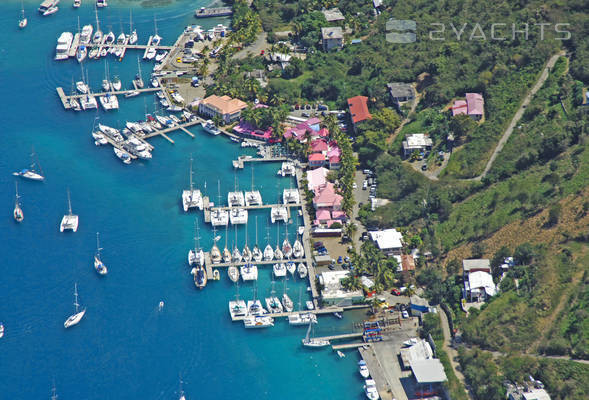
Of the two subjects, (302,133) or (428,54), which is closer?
(302,133)

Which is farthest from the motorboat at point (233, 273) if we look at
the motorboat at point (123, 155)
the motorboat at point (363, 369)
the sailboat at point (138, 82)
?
the sailboat at point (138, 82)

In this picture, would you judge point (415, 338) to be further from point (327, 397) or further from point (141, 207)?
point (141, 207)

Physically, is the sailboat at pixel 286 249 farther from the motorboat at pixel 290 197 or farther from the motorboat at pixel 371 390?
the motorboat at pixel 371 390

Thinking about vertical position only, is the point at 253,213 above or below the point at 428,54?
below

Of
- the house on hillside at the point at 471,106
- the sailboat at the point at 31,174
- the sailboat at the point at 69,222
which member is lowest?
the sailboat at the point at 69,222

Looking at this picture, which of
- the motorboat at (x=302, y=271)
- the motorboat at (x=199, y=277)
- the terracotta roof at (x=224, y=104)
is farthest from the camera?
the terracotta roof at (x=224, y=104)

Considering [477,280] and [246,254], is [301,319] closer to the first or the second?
[246,254]

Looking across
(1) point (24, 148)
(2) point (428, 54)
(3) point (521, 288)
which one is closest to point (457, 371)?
(3) point (521, 288)

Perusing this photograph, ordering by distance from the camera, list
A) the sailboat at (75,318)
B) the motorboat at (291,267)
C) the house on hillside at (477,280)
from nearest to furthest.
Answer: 1. the sailboat at (75,318)
2. the house on hillside at (477,280)
3. the motorboat at (291,267)
